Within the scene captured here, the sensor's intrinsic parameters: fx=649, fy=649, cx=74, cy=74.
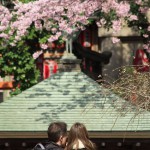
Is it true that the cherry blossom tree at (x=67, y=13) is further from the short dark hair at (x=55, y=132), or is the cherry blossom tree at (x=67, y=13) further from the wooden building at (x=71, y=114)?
the short dark hair at (x=55, y=132)

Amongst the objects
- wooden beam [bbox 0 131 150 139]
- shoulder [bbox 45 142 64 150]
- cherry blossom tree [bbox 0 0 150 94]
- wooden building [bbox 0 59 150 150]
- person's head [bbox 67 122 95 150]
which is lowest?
wooden beam [bbox 0 131 150 139]

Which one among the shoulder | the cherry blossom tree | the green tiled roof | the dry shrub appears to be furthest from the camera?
the cherry blossom tree

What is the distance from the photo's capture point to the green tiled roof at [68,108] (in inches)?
513

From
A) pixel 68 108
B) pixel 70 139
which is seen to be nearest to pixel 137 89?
pixel 70 139

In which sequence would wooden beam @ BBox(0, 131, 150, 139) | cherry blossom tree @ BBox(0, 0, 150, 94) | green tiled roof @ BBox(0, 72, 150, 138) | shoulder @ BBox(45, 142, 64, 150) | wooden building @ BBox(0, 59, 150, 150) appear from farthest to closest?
cherry blossom tree @ BBox(0, 0, 150, 94) → green tiled roof @ BBox(0, 72, 150, 138) → wooden building @ BBox(0, 59, 150, 150) → wooden beam @ BBox(0, 131, 150, 139) → shoulder @ BBox(45, 142, 64, 150)

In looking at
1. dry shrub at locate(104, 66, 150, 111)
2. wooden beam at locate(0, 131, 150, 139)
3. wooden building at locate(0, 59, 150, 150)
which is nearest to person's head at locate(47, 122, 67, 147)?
dry shrub at locate(104, 66, 150, 111)

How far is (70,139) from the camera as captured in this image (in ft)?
22.4

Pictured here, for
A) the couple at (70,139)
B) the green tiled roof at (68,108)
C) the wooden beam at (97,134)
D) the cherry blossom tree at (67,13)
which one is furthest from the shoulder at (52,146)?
the cherry blossom tree at (67,13)

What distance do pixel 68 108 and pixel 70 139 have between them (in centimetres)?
711

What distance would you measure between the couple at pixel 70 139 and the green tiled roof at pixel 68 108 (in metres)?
5.43

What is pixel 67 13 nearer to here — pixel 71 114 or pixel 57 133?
pixel 71 114

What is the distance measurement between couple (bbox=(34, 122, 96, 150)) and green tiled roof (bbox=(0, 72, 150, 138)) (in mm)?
5426

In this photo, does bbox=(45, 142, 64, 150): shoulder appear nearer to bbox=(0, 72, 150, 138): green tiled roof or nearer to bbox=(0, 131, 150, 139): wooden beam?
bbox=(0, 72, 150, 138): green tiled roof

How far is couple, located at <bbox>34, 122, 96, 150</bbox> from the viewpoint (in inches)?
266
